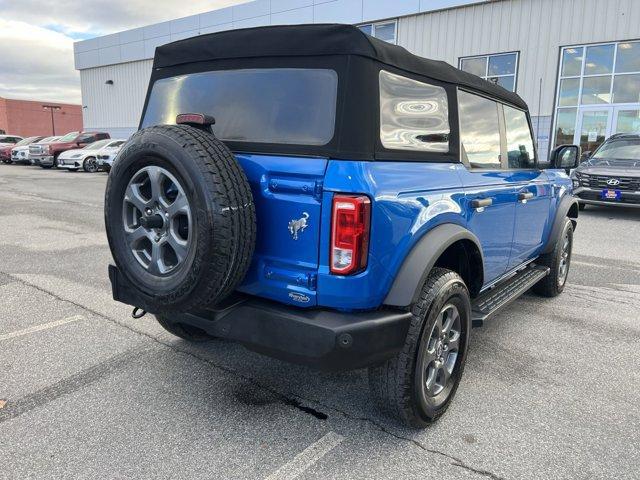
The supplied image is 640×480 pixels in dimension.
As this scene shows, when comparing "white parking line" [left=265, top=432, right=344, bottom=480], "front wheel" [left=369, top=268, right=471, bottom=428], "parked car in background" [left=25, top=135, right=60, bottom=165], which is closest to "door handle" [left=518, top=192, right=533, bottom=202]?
"front wheel" [left=369, top=268, right=471, bottom=428]

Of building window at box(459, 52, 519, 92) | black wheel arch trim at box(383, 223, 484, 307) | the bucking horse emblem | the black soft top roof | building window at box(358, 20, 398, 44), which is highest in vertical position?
building window at box(358, 20, 398, 44)

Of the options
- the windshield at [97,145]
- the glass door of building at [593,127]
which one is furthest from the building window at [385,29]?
the windshield at [97,145]

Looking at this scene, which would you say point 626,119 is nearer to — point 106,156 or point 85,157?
point 106,156

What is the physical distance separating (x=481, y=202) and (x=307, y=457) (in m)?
1.82

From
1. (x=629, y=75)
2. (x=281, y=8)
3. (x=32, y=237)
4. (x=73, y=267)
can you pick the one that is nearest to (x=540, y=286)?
(x=73, y=267)

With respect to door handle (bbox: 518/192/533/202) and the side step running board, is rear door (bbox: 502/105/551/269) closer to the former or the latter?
door handle (bbox: 518/192/533/202)

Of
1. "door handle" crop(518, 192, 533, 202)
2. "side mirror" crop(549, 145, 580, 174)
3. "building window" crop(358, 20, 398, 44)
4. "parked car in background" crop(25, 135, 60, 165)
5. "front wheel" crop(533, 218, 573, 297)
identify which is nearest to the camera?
"door handle" crop(518, 192, 533, 202)

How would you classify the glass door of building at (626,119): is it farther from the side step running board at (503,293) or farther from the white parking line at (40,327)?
the white parking line at (40,327)

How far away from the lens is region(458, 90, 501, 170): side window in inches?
127

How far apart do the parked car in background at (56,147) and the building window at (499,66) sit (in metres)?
17.3

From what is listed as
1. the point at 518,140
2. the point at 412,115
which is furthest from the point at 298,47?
the point at 518,140

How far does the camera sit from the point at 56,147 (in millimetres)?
23109

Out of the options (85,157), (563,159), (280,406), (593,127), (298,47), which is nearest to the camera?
(298,47)

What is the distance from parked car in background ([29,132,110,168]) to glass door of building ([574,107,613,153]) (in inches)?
818
